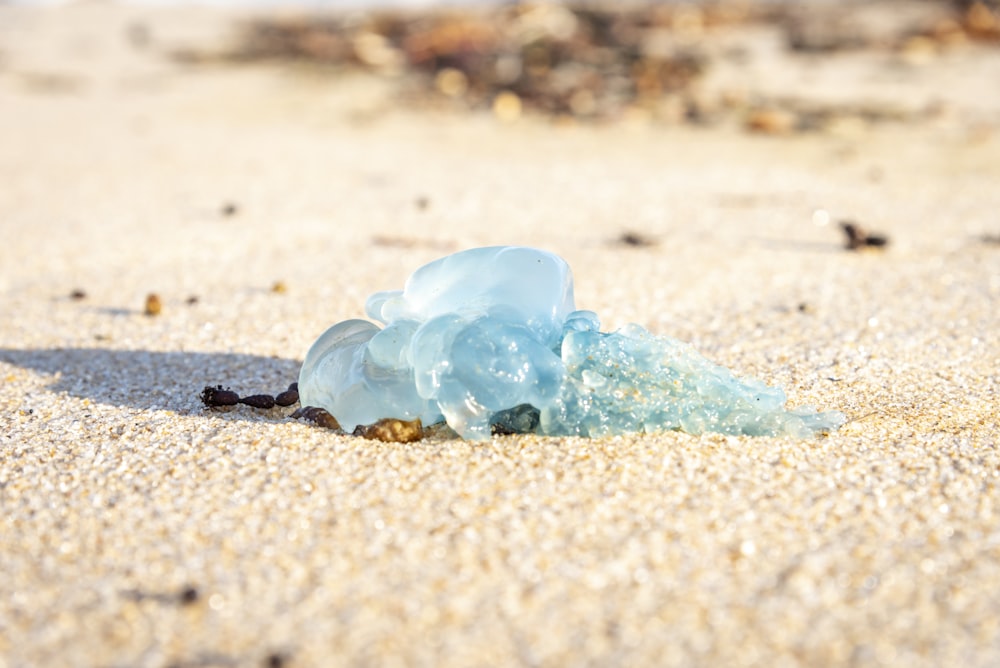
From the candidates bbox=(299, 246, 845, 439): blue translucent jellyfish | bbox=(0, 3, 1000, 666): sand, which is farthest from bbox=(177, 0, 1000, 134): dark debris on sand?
bbox=(299, 246, 845, 439): blue translucent jellyfish

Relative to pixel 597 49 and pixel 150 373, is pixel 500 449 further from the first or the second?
pixel 597 49

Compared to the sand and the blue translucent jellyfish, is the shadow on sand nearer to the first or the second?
the sand

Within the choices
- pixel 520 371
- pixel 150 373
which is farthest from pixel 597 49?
pixel 520 371

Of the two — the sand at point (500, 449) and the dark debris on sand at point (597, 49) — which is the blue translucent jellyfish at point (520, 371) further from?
the dark debris on sand at point (597, 49)

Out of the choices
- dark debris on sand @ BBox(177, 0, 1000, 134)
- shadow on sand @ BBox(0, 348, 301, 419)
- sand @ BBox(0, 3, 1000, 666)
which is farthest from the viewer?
dark debris on sand @ BBox(177, 0, 1000, 134)

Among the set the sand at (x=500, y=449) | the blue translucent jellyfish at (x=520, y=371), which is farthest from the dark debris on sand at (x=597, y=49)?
the blue translucent jellyfish at (x=520, y=371)

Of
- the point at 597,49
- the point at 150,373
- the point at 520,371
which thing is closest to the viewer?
the point at 520,371
